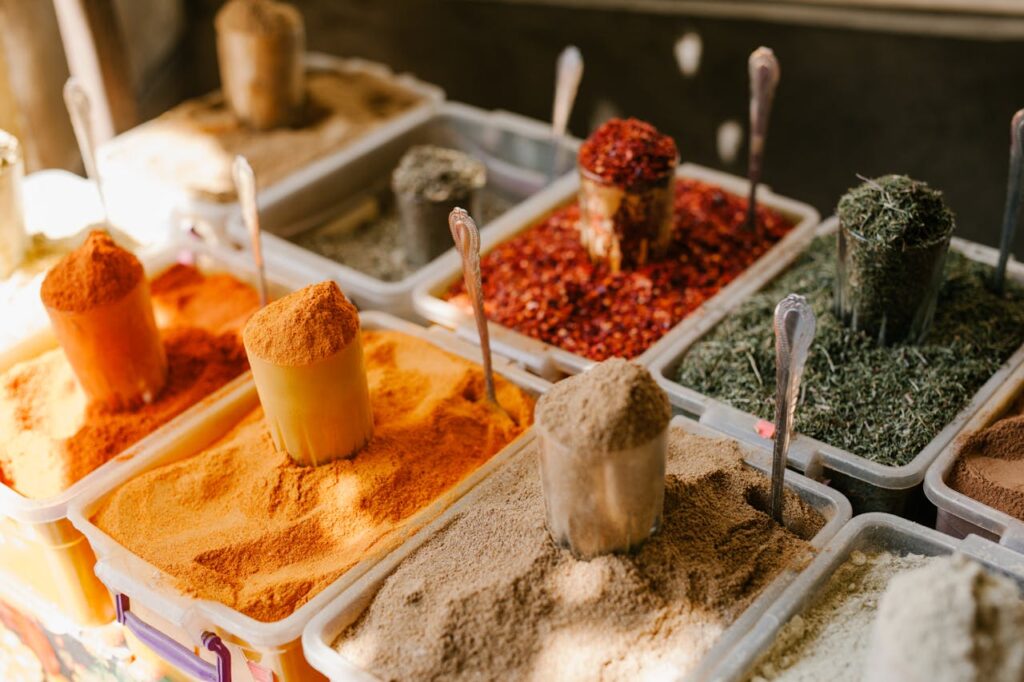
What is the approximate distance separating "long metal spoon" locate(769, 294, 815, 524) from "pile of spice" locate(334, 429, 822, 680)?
0.05 meters

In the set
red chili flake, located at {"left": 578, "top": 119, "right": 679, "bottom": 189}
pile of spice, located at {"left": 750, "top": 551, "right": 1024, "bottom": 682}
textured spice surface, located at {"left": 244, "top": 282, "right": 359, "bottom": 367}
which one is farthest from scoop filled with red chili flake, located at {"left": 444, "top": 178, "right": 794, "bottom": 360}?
pile of spice, located at {"left": 750, "top": 551, "right": 1024, "bottom": 682}

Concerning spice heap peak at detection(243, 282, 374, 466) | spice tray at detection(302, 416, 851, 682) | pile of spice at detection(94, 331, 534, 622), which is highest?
spice heap peak at detection(243, 282, 374, 466)

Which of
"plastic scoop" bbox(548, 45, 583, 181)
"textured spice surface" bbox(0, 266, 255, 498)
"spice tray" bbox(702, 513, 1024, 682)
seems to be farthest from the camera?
"plastic scoop" bbox(548, 45, 583, 181)

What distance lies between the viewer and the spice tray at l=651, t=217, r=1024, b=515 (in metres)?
1.17

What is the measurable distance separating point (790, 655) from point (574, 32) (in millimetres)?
1935

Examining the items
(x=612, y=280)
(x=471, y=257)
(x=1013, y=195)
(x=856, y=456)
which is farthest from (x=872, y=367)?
(x=471, y=257)

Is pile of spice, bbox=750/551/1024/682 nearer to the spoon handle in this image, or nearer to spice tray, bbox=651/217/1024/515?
spice tray, bbox=651/217/1024/515

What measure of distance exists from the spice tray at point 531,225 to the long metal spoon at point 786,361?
0.33 meters

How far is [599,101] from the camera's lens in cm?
264

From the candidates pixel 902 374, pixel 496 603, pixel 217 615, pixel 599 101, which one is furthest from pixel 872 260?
pixel 599 101

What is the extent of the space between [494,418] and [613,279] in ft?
1.24

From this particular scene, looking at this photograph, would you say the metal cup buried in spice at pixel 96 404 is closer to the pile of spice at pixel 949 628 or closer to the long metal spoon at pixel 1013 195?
the pile of spice at pixel 949 628

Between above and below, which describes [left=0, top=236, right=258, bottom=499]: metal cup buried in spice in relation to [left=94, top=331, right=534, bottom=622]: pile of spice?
below

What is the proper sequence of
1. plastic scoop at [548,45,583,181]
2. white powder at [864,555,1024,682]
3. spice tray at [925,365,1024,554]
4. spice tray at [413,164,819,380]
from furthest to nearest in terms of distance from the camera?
plastic scoop at [548,45,583,181] → spice tray at [413,164,819,380] → spice tray at [925,365,1024,554] → white powder at [864,555,1024,682]
